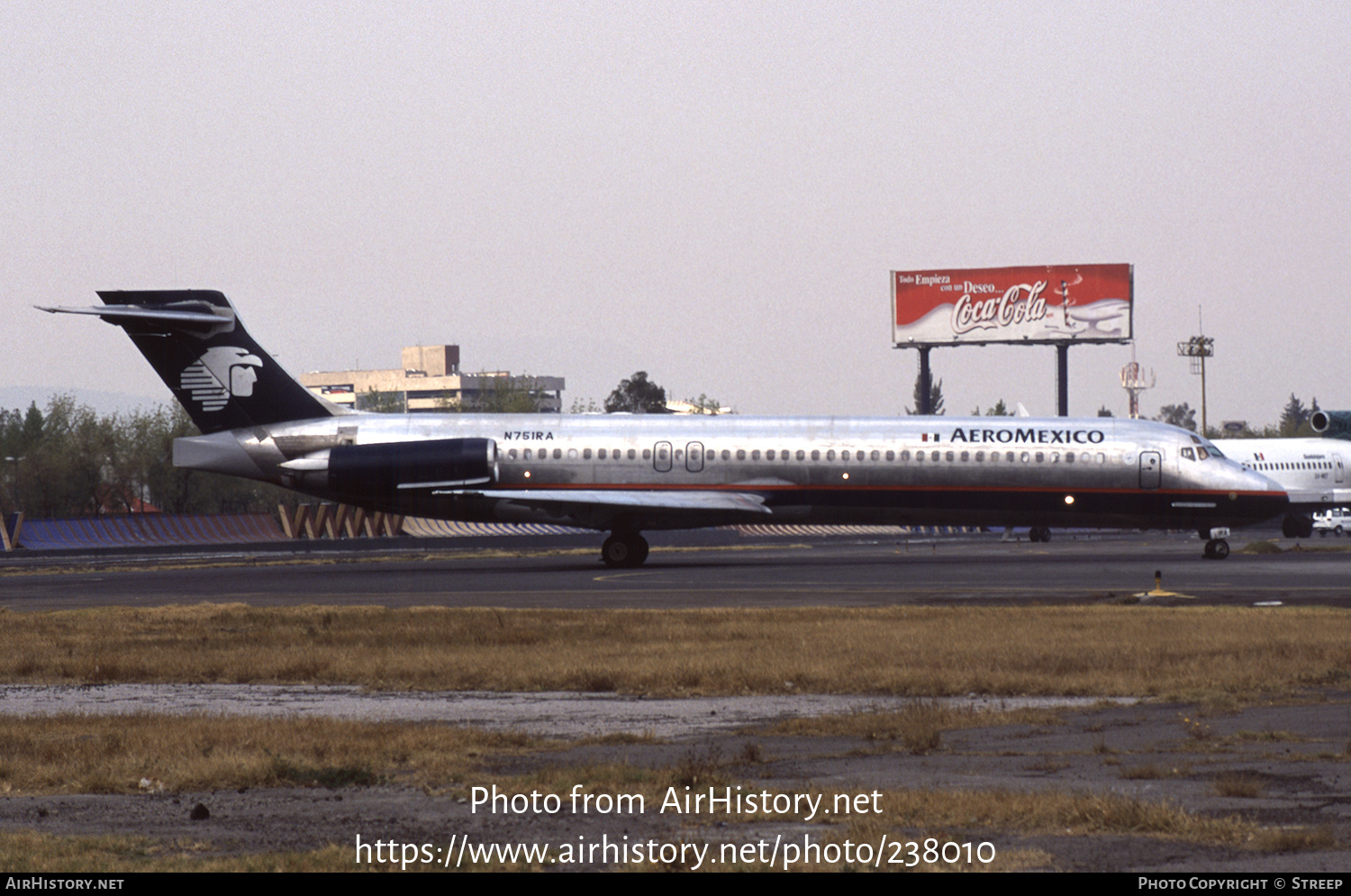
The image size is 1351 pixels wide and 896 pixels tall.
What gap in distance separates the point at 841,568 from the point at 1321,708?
991 inches

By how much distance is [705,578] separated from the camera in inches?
1396

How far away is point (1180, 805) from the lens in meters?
8.97

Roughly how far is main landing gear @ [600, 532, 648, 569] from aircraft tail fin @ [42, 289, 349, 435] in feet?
29.5

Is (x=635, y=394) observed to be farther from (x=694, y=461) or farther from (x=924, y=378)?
(x=694, y=461)

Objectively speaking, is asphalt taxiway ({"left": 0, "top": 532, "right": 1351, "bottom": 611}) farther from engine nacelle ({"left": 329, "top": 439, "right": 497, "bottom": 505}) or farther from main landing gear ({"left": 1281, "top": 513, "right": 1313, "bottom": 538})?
main landing gear ({"left": 1281, "top": 513, "right": 1313, "bottom": 538})

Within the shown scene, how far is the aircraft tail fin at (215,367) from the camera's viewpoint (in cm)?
3997

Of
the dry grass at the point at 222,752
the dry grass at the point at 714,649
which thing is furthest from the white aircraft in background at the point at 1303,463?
the dry grass at the point at 222,752

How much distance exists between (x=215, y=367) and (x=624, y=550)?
39.4 feet

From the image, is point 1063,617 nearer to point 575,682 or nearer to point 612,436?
point 575,682

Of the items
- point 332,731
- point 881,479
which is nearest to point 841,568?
point 881,479

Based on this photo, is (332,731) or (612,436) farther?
(612,436)

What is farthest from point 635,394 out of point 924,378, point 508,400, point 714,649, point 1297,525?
point 714,649

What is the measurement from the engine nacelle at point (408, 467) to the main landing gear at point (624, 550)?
387cm

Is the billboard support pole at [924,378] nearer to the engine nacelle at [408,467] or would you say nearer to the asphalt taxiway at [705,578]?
the asphalt taxiway at [705,578]
